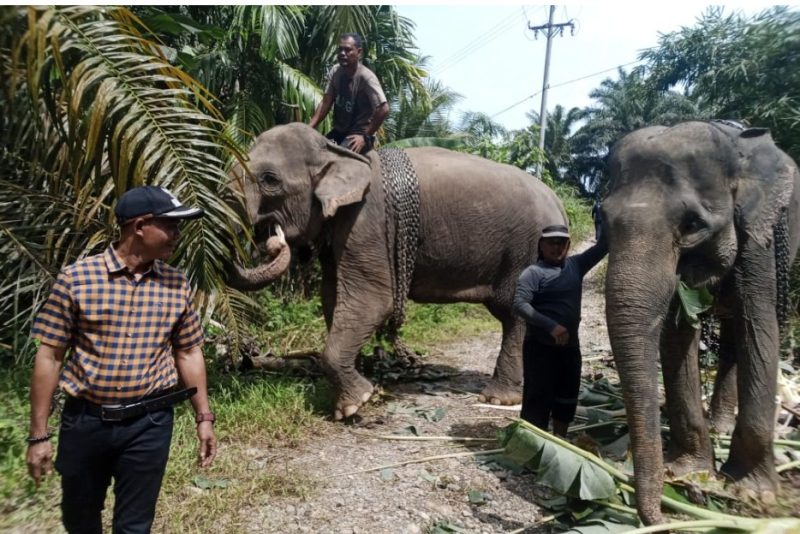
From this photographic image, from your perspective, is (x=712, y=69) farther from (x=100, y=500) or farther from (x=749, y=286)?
(x=100, y=500)

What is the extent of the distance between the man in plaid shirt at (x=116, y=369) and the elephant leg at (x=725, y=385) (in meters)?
4.00

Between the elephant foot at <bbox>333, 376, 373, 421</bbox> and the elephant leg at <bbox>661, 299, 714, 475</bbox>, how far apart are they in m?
2.17

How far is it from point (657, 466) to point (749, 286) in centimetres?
120

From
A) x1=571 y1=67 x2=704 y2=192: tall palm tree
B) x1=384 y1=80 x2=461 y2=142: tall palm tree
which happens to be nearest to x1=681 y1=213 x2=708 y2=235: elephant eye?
x1=384 y1=80 x2=461 y2=142: tall palm tree

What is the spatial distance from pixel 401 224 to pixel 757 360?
2.74 meters

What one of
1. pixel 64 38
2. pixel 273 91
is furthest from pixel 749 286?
pixel 273 91

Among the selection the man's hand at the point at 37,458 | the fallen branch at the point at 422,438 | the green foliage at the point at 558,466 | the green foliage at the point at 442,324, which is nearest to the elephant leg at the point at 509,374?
the fallen branch at the point at 422,438

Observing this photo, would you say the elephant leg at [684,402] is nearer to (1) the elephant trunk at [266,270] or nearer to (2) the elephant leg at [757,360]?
(2) the elephant leg at [757,360]

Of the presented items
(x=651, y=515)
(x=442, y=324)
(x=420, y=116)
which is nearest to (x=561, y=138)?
(x=420, y=116)

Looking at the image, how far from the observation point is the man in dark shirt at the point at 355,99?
→ 526 centimetres

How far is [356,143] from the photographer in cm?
510

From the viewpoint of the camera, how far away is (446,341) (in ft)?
26.8

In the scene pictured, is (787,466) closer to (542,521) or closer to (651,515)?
(651,515)

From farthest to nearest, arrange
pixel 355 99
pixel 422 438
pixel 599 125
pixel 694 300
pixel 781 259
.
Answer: pixel 599 125 → pixel 355 99 → pixel 422 438 → pixel 781 259 → pixel 694 300
